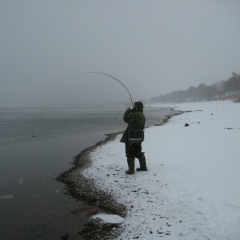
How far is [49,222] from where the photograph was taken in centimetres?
838

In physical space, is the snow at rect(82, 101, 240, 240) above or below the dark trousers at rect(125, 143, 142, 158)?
below

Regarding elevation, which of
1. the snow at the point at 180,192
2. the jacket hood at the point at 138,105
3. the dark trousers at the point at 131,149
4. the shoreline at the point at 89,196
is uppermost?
the jacket hood at the point at 138,105

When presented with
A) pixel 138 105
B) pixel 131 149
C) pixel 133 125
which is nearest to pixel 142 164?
pixel 131 149

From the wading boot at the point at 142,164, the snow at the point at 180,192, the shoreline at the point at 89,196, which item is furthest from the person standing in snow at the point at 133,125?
the shoreline at the point at 89,196

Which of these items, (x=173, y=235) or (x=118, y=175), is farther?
(x=118, y=175)

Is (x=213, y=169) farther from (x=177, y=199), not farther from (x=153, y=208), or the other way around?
(x=153, y=208)

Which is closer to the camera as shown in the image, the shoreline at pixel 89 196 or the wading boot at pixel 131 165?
the shoreline at pixel 89 196

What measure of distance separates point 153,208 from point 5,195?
637 centimetres

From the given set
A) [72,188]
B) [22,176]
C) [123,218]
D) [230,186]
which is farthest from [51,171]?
[230,186]

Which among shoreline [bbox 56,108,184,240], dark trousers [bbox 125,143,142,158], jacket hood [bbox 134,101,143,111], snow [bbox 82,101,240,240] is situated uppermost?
jacket hood [bbox 134,101,143,111]

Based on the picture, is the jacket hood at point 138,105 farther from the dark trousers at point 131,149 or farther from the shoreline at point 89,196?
the shoreline at point 89,196

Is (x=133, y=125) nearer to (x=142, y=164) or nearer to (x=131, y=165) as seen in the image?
(x=131, y=165)

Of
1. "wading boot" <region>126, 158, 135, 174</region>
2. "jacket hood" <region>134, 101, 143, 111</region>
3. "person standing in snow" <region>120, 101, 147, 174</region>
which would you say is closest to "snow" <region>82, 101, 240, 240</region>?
"wading boot" <region>126, 158, 135, 174</region>

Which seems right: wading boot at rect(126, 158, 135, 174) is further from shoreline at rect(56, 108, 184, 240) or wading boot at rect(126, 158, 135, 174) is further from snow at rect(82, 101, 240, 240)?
shoreline at rect(56, 108, 184, 240)
